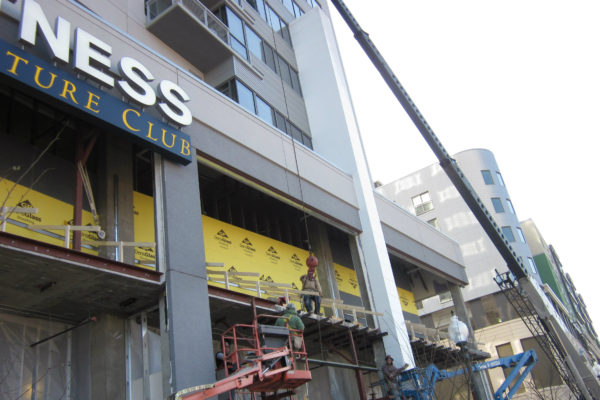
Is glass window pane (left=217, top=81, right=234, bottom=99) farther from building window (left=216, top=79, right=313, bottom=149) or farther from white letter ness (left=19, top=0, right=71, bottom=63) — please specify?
white letter ness (left=19, top=0, right=71, bottom=63)

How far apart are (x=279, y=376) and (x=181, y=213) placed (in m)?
5.16

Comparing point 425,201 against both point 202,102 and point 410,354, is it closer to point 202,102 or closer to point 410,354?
point 410,354

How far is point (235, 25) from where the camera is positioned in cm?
2714

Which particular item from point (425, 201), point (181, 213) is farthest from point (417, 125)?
point (425, 201)

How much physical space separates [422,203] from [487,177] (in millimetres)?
7387

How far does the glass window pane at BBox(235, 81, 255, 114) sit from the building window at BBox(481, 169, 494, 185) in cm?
3929

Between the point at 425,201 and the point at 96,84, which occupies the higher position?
the point at 425,201

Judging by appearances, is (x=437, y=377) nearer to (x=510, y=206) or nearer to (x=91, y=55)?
(x=91, y=55)

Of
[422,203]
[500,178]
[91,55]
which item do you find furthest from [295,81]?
[500,178]

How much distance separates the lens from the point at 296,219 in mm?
26859

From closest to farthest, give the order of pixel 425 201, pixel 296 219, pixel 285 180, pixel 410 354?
pixel 285 180 → pixel 410 354 → pixel 296 219 → pixel 425 201

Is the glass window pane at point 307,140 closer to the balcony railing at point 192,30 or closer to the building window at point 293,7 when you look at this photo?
the balcony railing at point 192,30

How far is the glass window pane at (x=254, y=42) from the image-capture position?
1108 inches

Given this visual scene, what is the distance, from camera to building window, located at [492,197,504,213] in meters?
56.9
